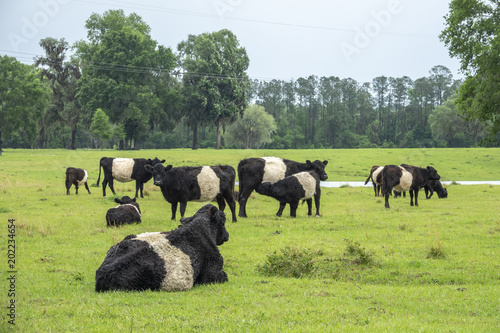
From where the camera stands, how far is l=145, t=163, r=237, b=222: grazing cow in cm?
1625

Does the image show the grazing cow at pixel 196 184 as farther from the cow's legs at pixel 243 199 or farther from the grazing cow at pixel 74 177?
the grazing cow at pixel 74 177

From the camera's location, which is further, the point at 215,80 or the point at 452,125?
the point at 452,125

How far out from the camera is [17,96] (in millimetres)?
63094

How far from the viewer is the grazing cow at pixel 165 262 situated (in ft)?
25.7

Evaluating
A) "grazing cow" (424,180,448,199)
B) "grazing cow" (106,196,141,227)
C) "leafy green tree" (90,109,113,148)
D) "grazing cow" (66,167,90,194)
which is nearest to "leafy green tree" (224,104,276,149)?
"leafy green tree" (90,109,113,148)

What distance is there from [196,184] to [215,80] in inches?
2391

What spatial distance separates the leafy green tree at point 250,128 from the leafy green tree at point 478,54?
71.7m

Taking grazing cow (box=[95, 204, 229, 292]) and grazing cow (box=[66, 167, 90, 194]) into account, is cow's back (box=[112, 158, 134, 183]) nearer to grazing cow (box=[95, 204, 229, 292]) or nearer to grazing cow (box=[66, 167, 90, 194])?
grazing cow (box=[66, 167, 90, 194])

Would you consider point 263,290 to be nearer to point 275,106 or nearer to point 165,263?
point 165,263

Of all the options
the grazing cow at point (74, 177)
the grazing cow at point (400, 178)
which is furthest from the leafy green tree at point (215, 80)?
the grazing cow at point (400, 178)

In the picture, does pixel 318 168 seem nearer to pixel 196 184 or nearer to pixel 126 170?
pixel 196 184

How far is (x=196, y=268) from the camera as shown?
8273 millimetres

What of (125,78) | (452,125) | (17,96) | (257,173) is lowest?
(257,173)

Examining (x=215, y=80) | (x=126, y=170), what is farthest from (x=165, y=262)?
(x=215, y=80)
